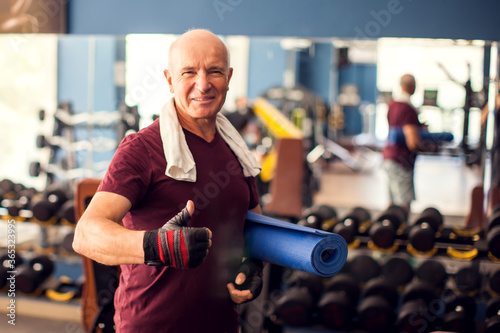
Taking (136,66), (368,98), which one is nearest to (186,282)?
(136,66)

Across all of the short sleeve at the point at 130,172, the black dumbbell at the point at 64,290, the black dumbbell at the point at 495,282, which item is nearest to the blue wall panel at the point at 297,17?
the black dumbbell at the point at 495,282

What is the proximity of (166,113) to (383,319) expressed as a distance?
6.18ft

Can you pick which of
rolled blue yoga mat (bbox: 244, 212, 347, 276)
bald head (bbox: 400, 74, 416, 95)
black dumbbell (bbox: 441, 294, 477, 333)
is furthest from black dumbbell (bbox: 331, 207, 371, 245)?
rolled blue yoga mat (bbox: 244, 212, 347, 276)

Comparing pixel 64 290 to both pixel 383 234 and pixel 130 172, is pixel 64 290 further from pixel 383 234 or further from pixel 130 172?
pixel 130 172

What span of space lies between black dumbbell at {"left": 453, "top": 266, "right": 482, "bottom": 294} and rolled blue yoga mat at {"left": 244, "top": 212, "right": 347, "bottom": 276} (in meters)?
2.13

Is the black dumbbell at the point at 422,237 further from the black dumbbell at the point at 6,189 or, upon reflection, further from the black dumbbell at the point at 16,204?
the black dumbbell at the point at 6,189

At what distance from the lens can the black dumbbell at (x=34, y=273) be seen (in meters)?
3.16

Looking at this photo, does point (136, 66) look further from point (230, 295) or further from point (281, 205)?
point (230, 295)

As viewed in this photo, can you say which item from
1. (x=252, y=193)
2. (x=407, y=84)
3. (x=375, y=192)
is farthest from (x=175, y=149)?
(x=375, y=192)

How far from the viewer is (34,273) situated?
10.5ft

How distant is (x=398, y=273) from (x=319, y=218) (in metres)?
0.58

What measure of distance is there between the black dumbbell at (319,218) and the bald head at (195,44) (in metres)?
1.88

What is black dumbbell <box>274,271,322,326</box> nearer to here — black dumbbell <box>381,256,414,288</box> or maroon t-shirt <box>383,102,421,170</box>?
black dumbbell <box>381,256,414,288</box>

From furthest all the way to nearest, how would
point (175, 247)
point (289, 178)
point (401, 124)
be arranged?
point (289, 178) < point (401, 124) < point (175, 247)
